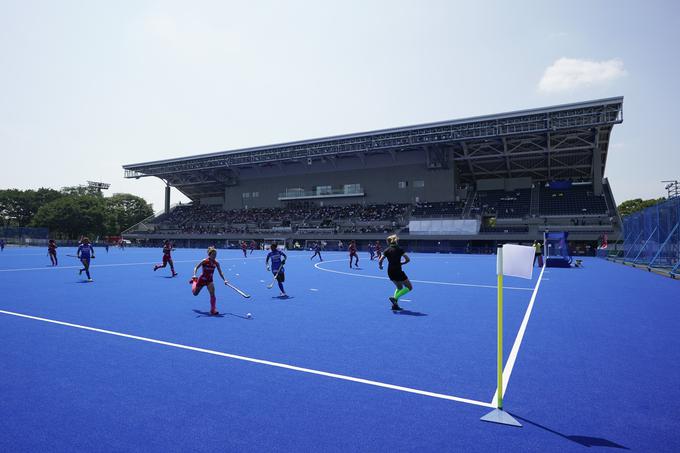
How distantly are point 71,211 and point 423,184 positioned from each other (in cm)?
7218

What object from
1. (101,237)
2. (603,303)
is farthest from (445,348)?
(101,237)

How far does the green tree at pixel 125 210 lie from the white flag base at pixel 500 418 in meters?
107

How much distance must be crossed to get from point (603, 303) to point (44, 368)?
13.6 metres

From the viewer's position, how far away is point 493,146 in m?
53.4

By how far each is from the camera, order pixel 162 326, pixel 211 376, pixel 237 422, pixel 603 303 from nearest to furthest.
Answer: pixel 237 422
pixel 211 376
pixel 162 326
pixel 603 303

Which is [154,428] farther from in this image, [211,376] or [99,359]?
[99,359]

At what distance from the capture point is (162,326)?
8.12 metres

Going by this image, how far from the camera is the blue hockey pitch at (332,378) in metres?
3.63

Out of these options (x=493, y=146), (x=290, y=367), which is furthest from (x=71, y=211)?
(x=290, y=367)

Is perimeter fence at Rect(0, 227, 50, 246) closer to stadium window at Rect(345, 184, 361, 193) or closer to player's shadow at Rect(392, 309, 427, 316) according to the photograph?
stadium window at Rect(345, 184, 361, 193)

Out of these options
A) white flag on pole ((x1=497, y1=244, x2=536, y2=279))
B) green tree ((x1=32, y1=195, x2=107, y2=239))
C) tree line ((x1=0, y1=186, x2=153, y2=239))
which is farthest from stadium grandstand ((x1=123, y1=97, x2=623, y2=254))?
white flag on pole ((x1=497, y1=244, x2=536, y2=279))

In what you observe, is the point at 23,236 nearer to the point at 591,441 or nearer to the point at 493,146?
the point at 493,146

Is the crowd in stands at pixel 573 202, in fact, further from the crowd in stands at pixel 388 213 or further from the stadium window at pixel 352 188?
the stadium window at pixel 352 188

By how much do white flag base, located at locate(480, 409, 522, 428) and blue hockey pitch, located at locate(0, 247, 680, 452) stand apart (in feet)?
0.37
